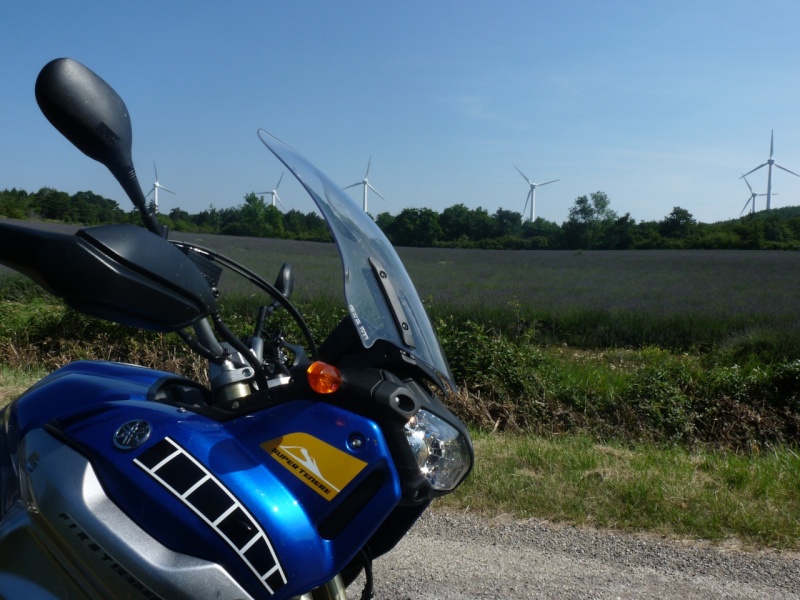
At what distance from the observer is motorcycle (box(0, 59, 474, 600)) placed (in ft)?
5.13

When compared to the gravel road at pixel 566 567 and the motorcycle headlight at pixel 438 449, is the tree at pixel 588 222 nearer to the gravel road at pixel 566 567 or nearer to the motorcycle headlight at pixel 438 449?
the gravel road at pixel 566 567

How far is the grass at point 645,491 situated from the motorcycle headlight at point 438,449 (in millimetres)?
2389

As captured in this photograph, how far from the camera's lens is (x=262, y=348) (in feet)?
7.34

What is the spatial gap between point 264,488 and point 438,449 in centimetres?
38

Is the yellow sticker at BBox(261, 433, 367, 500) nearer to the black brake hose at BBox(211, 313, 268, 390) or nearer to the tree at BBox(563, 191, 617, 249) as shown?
the black brake hose at BBox(211, 313, 268, 390)

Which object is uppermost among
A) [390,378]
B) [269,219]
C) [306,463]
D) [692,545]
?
[269,219]

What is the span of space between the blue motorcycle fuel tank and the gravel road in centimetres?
160

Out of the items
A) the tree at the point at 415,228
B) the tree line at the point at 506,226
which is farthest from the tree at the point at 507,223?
the tree at the point at 415,228

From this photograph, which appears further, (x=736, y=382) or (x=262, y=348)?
(x=736, y=382)

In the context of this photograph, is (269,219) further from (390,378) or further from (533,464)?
(390,378)

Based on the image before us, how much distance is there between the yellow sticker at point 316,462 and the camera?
1570 mm

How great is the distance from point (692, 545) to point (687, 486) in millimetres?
626

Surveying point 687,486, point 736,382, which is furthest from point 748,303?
point 687,486

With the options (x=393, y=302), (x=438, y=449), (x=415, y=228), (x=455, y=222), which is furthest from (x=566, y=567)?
(x=455, y=222)
